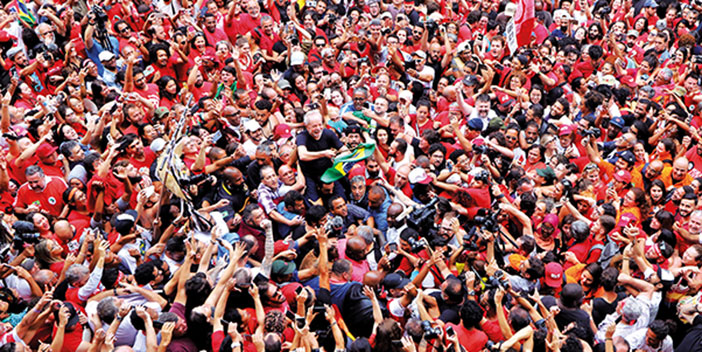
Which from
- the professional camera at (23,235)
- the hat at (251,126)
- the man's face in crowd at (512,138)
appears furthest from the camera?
the man's face in crowd at (512,138)

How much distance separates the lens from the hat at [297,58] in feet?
32.9

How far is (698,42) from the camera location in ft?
38.6

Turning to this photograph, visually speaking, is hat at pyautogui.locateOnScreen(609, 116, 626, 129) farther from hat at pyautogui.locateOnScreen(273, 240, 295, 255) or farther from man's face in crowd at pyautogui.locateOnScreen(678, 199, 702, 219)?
hat at pyautogui.locateOnScreen(273, 240, 295, 255)

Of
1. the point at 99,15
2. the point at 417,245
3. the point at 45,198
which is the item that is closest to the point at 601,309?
the point at 417,245

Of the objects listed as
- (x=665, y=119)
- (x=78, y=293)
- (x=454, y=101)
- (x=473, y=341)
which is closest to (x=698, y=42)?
(x=665, y=119)

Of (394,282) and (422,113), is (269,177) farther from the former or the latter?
(422,113)

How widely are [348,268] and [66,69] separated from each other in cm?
Answer: 569

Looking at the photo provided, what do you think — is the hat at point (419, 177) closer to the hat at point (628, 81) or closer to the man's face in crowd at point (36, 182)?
the man's face in crowd at point (36, 182)

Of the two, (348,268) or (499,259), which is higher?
(348,268)

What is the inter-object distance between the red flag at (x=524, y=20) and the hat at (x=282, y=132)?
474cm

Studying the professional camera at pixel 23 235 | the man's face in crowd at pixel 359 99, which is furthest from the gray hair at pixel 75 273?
the man's face in crowd at pixel 359 99

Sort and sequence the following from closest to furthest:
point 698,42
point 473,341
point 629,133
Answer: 1. point 473,341
2. point 629,133
3. point 698,42

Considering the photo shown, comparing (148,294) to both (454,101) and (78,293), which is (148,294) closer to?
(78,293)

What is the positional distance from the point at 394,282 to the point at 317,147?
214cm
